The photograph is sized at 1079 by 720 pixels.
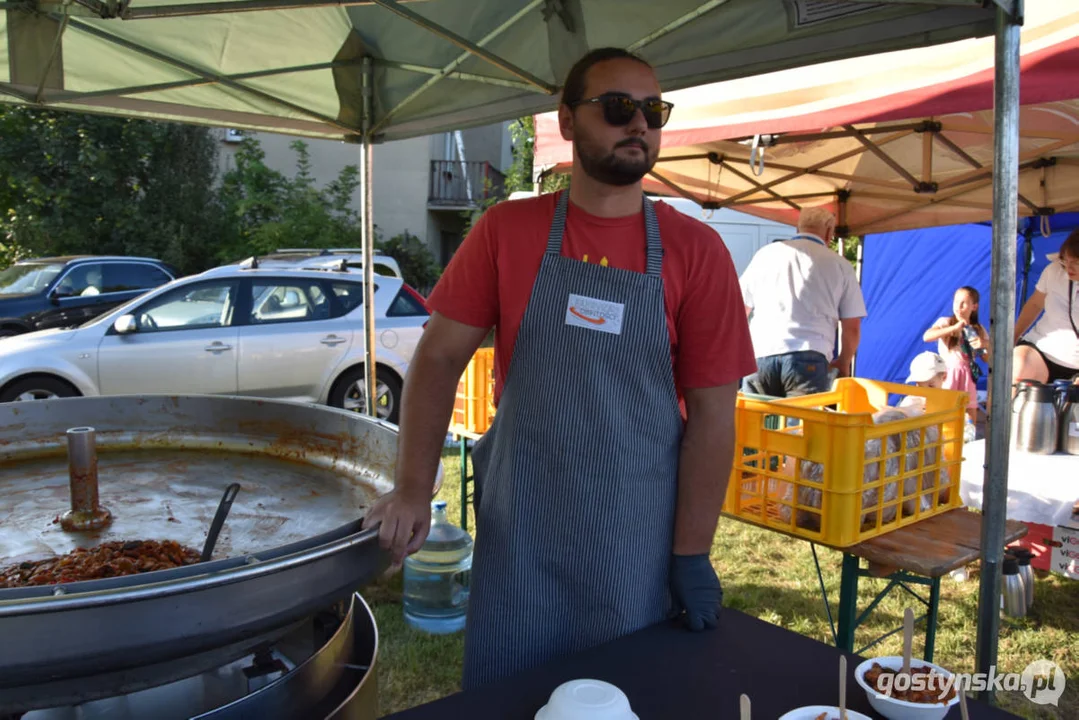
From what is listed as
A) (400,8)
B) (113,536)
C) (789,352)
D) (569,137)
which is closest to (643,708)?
(113,536)

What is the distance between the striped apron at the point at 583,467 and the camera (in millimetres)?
1590

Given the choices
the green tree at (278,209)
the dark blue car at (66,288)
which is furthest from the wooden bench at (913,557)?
the green tree at (278,209)

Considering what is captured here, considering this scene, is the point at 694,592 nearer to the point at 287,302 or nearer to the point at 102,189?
the point at 287,302

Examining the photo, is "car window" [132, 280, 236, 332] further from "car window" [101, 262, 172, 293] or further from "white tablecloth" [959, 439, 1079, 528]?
"white tablecloth" [959, 439, 1079, 528]

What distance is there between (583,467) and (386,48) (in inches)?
87.8

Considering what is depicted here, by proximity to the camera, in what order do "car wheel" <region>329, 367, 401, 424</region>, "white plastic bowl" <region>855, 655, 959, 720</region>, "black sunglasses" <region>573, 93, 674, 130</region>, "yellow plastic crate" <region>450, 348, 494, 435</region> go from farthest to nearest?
"car wheel" <region>329, 367, 401, 424</region> → "yellow plastic crate" <region>450, 348, 494, 435</region> → "black sunglasses" <region>573, 93, 674, 130</region> → "white plastic bowl" <region>855, 655, 959, 720</region>

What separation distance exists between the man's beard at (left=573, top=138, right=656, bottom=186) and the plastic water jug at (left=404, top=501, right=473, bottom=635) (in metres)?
2.48

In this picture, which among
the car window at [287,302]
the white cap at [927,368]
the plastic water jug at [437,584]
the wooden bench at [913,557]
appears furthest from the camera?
the car window at [287,302]

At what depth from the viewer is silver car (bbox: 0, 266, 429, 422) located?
707 centimetres

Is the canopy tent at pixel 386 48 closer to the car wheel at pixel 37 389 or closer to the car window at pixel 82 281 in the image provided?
the car wheel at pixel 37 389

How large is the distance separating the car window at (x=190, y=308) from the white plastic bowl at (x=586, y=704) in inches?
284

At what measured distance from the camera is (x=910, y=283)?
8.43 meters

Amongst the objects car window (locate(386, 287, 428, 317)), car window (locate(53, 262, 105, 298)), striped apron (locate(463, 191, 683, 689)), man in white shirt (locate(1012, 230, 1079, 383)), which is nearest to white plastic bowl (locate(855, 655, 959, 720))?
striped apron (locate(463, 191, 683, 689))

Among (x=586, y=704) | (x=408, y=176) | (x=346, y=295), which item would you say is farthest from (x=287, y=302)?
(x=408, y=176)
